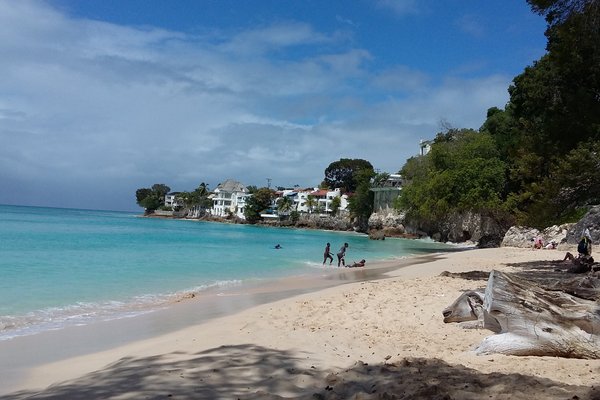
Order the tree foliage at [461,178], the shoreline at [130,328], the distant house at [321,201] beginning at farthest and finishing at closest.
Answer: the distant house at [321,201] < the tree foliage at [461,178] < the shoreline at [130,328]

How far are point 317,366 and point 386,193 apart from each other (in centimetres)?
7770

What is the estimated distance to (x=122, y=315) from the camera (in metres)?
10.4

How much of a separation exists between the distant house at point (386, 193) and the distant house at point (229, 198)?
145 feet

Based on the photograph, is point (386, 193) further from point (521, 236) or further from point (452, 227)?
point (521, 236)

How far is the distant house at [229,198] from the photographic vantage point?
121 m

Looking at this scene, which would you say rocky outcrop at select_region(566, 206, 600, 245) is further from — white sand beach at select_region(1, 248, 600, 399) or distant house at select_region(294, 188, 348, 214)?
distant house at select_region(294, 188, 348, 214)

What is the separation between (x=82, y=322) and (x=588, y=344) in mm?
8772

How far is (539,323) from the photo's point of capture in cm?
550

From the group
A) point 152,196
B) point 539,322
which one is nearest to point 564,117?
point 539,322

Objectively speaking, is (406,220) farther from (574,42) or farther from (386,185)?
(574,42)

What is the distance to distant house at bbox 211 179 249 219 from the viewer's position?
121 meters

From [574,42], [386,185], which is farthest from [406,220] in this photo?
[574,42]

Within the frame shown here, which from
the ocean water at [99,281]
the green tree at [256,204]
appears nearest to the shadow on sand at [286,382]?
the ocean water at [99,281]

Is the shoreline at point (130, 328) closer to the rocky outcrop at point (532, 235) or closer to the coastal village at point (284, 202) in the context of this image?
the rocky outcrop at point (532, 235)
